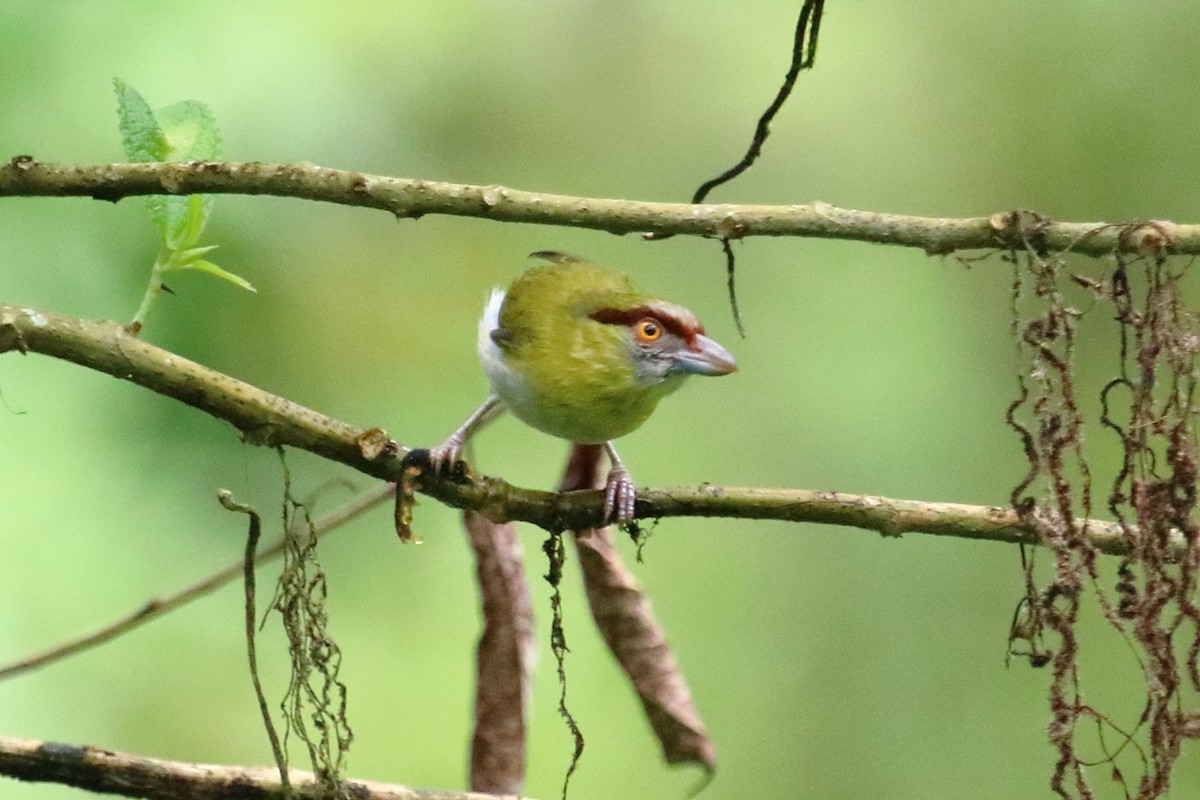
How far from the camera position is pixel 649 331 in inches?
74.7

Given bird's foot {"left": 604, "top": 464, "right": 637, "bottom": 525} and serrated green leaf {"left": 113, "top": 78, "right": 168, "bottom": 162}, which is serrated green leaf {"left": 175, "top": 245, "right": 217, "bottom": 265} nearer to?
serrated green leaf {"left": 113, "top": 78, "right": 168, "bottom": 162}

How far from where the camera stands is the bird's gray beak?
1.83 meters

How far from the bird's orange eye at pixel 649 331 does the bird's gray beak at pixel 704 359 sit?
0.15 ft

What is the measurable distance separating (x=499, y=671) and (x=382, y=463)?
24.0 inches

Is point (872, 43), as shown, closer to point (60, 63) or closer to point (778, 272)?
point (778, 272)

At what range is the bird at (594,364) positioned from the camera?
1.89m

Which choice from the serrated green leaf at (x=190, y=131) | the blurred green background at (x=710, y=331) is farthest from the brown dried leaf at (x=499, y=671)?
the blurred green background at (x=710, y=331)

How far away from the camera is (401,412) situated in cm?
304

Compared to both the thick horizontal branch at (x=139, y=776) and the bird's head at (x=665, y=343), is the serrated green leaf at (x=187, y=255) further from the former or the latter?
the bird's head at (x=665, y=343)

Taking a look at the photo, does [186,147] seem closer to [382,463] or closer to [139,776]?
[382,463]

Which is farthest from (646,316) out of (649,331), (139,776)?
(139,776)

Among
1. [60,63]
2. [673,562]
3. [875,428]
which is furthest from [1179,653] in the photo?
[60,63]

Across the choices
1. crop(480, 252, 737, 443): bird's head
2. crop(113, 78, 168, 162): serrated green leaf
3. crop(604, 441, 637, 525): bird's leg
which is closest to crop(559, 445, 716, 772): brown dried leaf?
crop(604, 441, 637, 525): bird's leg

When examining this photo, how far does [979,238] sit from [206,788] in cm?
106
